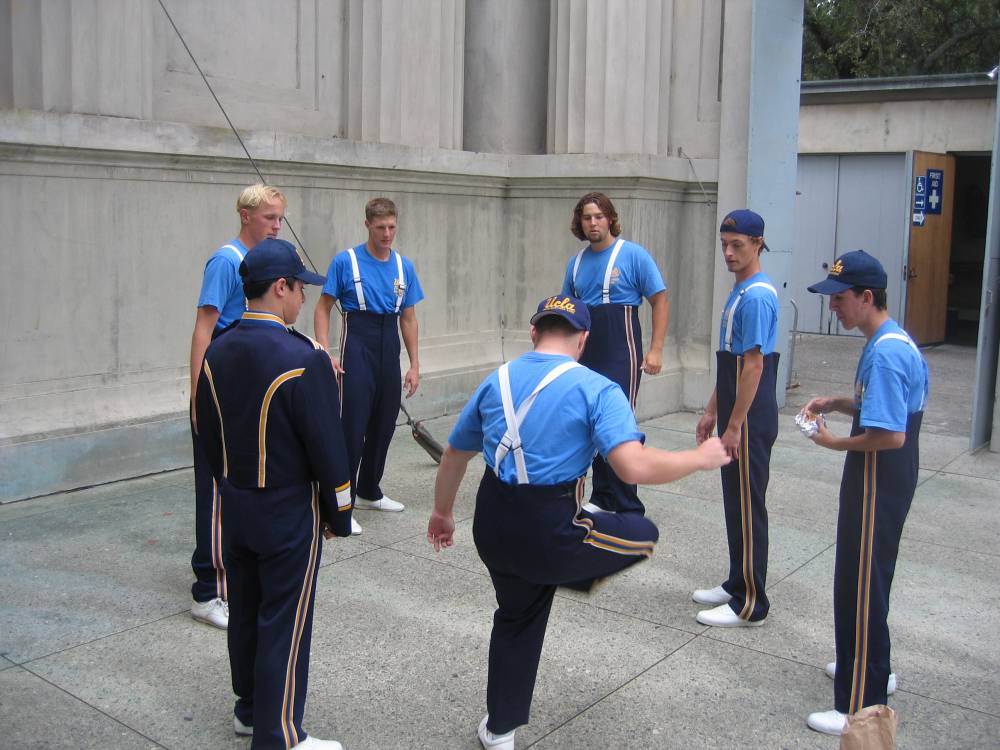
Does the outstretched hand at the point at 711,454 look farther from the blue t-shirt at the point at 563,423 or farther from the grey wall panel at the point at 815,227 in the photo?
the grey wall panel at the point at 815,227

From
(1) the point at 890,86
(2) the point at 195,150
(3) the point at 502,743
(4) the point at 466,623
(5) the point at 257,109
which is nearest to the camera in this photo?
(3) the point at 502,743

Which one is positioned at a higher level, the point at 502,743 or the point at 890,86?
the point at 890,86

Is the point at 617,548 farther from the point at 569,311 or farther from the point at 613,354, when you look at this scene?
the point at 613,354

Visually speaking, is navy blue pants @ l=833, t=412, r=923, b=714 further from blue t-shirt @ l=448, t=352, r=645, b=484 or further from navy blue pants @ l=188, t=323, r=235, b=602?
navy blue pants @ l=188, t=323, r=235, b=602

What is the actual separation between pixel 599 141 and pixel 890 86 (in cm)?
795

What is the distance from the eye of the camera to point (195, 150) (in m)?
7.43

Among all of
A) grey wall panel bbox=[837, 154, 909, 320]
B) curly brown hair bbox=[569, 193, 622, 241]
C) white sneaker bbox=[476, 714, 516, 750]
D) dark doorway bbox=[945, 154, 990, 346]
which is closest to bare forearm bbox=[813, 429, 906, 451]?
white sneaker bbox=[476, 714, 516, 750]

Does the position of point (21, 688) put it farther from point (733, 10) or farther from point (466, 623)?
point (733, 10)

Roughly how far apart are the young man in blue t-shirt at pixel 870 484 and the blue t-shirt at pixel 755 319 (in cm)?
83

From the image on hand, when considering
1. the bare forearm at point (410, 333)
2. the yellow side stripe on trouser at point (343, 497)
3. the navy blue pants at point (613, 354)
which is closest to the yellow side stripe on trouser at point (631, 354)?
the navy blue pants at point (613, 354)

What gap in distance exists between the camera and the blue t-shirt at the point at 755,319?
482 cm

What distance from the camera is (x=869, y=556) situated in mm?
3834

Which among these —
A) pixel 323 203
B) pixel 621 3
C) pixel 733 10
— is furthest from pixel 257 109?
pixel 733 10

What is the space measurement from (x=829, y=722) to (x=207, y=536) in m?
2.74
